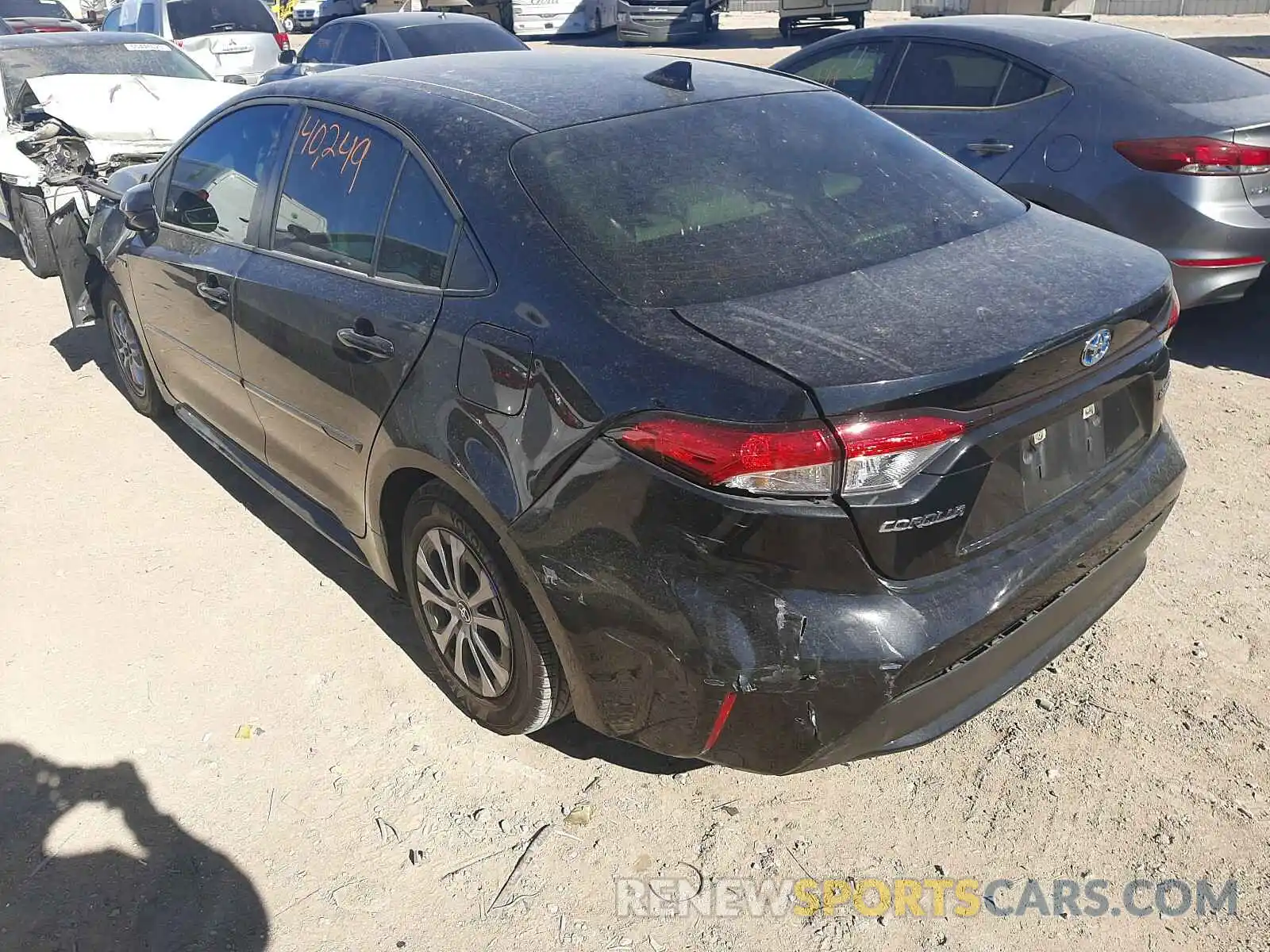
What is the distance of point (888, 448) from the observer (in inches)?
78.7

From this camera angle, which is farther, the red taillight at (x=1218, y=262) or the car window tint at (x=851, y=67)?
the car window tint at (x=851, y=67)

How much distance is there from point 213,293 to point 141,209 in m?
0.92

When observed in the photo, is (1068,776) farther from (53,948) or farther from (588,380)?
(53,948)

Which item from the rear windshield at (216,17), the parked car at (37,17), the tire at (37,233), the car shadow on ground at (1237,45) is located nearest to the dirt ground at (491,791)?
the tire at (37,233)

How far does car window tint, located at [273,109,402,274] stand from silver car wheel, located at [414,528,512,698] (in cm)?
87

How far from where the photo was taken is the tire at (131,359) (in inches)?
193

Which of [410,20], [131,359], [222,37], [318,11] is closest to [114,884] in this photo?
[131,359]

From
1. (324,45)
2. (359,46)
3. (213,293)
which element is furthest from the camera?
(324,45)

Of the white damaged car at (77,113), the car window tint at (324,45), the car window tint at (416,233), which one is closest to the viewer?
the car window tint at (416,233)

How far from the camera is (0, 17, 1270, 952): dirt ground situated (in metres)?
2.41

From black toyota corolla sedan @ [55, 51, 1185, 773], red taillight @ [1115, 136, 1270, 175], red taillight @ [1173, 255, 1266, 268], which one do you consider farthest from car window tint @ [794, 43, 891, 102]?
black toyota corolla sedan @ [55, 51, 1185, 773]

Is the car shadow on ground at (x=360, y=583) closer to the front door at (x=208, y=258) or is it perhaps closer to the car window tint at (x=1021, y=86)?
the front door at (x=208, y=258)

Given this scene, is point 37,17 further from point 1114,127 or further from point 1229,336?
point 1229,336

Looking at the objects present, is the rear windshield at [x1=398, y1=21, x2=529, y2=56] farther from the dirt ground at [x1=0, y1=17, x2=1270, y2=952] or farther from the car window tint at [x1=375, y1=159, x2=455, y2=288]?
the car window tint at [x1=375, y1=159, x2=455, y2=288]
